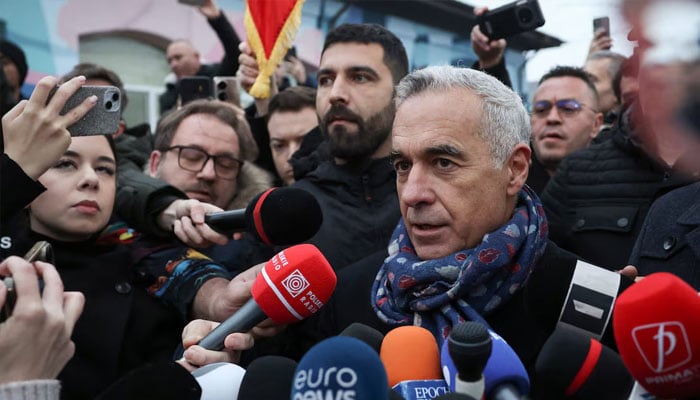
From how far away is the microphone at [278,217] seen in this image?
1943mm

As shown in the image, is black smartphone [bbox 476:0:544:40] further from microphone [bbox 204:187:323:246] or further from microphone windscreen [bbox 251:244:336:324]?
microphone windscreen [bbox 251:244:336:324]

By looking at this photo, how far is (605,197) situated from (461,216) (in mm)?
1249

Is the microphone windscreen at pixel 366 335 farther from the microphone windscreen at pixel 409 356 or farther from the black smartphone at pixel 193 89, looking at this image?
the black smartphone at pixel 193 89

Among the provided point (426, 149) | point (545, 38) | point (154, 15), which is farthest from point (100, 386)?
point (154, 15)

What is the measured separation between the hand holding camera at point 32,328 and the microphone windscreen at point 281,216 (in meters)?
0.54

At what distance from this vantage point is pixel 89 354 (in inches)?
88.0

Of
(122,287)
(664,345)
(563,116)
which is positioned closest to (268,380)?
(664,345)

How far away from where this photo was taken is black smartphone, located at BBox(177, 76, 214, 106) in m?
4.42

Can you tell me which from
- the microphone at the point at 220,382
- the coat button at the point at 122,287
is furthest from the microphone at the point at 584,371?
the coat button at the point at 122,287

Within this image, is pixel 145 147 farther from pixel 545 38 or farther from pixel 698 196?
pixel 698 196

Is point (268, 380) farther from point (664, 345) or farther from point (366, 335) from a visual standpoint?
point (664, 345)

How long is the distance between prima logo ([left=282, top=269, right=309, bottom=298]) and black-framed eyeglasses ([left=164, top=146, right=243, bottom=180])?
1.65m

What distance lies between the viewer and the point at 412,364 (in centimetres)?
146

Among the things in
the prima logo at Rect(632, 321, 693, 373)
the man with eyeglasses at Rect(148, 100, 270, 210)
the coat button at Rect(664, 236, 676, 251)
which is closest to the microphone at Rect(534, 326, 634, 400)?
the prima logo at Rect(632, 321, 693, 373)
